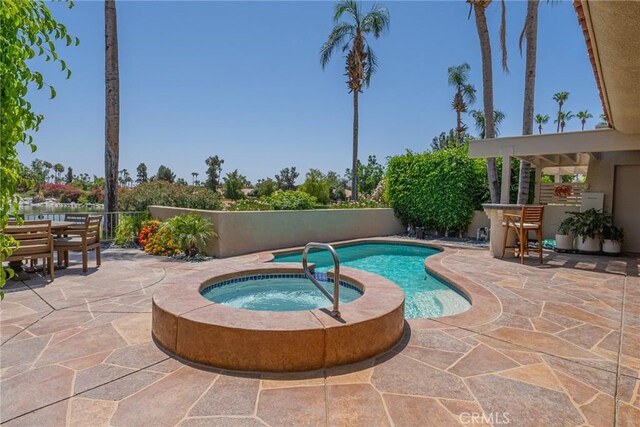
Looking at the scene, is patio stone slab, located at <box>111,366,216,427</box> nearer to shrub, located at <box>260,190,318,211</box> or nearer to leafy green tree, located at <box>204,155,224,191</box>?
shrub, located at <box>260,190,318,211</box>

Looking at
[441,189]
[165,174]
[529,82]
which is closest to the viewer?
[529,82]

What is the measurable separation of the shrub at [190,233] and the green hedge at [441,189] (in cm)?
781

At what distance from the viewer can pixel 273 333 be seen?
2859mm

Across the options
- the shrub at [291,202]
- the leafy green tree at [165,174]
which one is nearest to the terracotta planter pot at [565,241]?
the shrub at [291,202]

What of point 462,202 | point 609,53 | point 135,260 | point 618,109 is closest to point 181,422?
point 609,53

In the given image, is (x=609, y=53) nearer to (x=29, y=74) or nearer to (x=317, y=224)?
(x=29, y=74)

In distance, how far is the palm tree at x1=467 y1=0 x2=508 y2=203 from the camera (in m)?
11.3

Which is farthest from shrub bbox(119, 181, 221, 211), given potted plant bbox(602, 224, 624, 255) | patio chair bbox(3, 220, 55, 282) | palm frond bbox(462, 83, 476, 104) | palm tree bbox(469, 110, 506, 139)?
palm tree bbox(469, 110, 506, 139)

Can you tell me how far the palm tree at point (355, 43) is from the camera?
54.6ft

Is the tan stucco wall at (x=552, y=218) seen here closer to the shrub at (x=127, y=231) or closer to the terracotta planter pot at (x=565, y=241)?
the terracotta planter pot at (x=565, y=241)

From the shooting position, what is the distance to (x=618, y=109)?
227 inches

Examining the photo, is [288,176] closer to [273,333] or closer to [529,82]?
[529,82]

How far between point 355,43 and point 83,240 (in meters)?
15.6

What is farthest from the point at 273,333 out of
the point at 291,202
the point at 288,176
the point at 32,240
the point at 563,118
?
the point at 288,176
